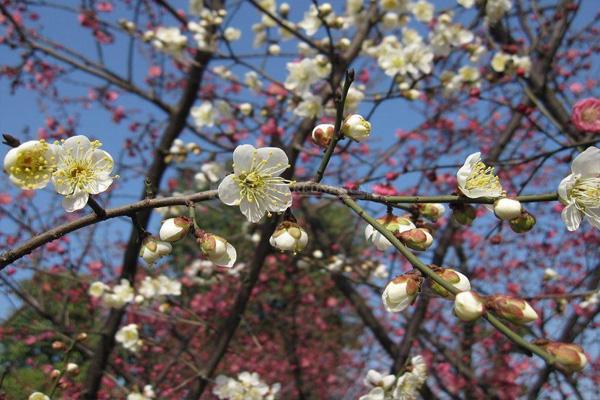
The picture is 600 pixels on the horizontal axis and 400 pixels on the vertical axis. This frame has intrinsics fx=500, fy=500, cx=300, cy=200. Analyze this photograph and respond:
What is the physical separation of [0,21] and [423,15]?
14.6ft

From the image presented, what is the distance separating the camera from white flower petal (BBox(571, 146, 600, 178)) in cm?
112

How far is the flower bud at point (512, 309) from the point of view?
86 centimetres

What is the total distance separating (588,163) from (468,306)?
53cm

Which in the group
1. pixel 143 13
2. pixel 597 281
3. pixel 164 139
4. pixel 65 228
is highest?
pixel 143 13

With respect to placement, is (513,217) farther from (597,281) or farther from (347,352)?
(347,352)

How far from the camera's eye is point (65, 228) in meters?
1.08

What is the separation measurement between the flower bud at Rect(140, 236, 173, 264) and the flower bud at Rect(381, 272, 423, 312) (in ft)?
1.73

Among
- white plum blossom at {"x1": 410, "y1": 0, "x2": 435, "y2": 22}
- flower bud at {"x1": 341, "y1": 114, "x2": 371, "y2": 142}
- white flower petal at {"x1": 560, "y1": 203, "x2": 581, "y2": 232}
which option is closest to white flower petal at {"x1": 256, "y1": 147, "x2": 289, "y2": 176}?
flower bud at {"x1": 341, "y1": 114, "x2": 371, "y2": 142}

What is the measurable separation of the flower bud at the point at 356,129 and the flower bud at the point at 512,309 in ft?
1.60

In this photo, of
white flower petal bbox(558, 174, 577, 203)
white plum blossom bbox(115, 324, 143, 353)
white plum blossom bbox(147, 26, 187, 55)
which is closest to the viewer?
white flower petal bbox(558, 174, 577, 203)

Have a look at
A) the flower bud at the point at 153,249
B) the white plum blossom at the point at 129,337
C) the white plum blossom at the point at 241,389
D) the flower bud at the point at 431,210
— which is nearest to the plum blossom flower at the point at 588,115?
the flower bud at the point at 431,210

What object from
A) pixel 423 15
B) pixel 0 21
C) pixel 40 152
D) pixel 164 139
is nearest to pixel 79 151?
pixel 40 152

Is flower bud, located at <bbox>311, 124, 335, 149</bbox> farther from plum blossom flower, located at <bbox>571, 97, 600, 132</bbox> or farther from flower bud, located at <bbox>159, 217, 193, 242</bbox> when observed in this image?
plum blossom flower, located at <bbox>571, 97, 600, 132</bbox>

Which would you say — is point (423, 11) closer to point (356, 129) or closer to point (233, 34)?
point (233, 34)
